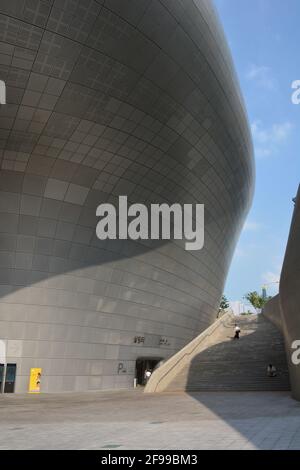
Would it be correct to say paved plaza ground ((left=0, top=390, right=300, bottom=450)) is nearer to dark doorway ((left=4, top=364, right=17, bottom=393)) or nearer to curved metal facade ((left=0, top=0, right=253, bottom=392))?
dark doorway ((left=4, top=364, right=17, bottom=393))

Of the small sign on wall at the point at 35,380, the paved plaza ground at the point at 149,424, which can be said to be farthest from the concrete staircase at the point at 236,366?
the small sign on wall at the point at 35,380

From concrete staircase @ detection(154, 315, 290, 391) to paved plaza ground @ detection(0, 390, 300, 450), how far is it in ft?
16.9

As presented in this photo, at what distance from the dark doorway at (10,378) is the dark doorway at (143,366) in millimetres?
7660

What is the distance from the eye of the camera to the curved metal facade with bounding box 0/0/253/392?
51.5 feet

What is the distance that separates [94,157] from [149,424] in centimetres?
1240

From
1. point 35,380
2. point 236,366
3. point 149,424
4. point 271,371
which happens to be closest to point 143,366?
point 236,366

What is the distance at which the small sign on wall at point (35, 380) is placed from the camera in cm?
1900

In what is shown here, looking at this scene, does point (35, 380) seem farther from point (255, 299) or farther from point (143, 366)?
point (255, 299)

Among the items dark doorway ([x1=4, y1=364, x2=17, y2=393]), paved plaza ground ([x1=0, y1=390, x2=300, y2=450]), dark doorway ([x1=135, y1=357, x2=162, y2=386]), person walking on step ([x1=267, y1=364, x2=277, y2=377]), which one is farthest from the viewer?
dark doorway ([x1=135, y1=357, x2=162, y2=386])

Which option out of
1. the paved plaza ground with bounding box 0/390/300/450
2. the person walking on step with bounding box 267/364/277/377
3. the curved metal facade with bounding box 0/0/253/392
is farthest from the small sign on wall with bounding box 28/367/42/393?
the person walking on step with bounding box 267/364/277/377

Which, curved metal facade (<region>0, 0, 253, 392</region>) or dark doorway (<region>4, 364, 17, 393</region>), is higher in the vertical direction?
curved metal facade (<region>0, 0, 253, 392</region>)

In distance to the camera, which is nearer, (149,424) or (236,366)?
(149,424)

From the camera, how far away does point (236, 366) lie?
2428 centimetres

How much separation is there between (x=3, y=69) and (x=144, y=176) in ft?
→ 28.1
